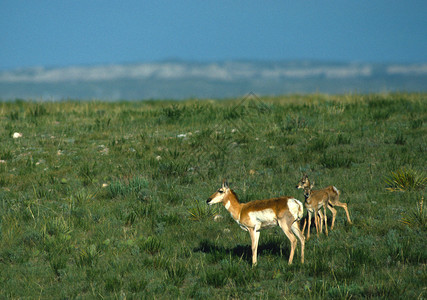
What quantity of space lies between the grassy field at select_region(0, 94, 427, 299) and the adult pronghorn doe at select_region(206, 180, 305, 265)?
602 mm

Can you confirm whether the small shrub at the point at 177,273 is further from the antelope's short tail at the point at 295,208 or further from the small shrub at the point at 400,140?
the small shrub at the point at 400,140

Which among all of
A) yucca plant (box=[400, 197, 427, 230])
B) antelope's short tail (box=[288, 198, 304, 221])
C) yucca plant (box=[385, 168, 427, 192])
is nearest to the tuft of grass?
antelope's short tail (box=[288, 198, 304, 221])

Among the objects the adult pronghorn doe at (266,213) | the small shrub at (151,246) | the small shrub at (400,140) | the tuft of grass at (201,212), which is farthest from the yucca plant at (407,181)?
the small shrub at (151,246)

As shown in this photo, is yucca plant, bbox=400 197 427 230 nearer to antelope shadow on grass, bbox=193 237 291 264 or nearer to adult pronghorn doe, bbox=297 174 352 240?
adult pronghorn doe, bbox=297 174 352 240

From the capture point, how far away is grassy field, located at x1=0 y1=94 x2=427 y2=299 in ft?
23.6

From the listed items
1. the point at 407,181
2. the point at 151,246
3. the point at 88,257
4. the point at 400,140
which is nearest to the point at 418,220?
the point at 407,181

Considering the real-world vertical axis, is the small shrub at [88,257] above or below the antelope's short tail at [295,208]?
below

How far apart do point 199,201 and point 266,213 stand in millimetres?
3371

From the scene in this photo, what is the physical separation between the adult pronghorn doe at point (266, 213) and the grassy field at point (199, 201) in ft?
1.98

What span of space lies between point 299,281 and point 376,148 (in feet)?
29.7

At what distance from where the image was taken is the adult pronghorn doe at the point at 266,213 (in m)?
7.03

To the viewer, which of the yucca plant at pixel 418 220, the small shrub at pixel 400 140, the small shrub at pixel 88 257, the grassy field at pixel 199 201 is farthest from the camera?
the small shrub at pixel 400 140

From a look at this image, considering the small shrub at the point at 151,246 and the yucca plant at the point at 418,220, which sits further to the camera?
the yucca plant at the point at 418,220

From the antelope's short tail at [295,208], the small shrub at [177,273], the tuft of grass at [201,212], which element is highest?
the antelope's short tail at [295,208]
